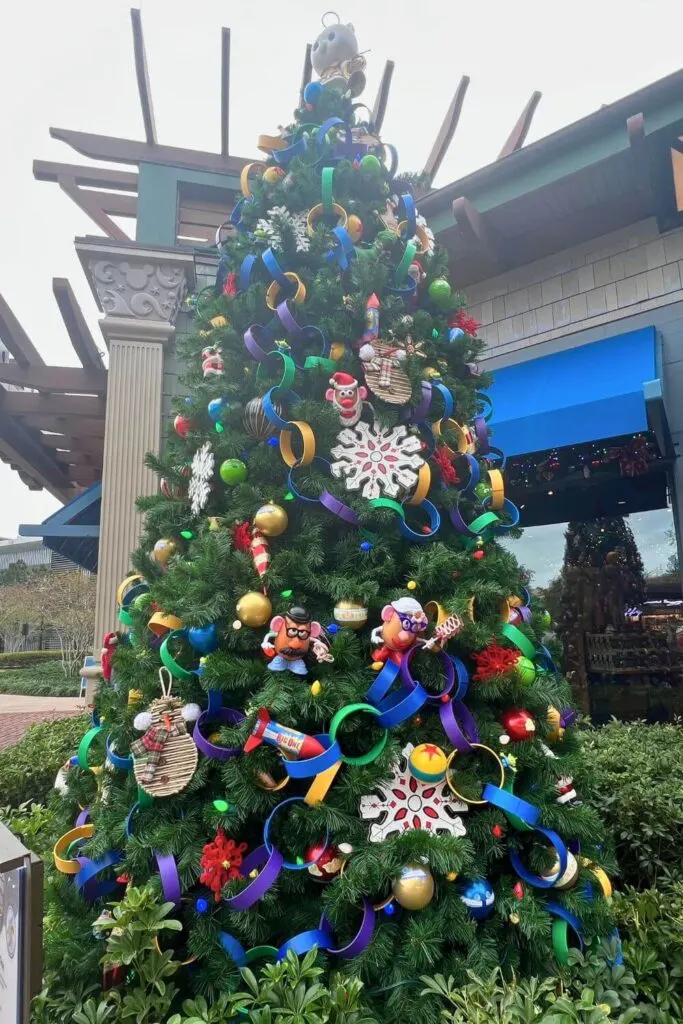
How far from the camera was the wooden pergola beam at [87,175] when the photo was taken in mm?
7543

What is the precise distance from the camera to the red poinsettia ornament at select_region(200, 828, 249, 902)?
1642 mm

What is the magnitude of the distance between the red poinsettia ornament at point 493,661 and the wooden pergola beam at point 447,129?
7.33 meters

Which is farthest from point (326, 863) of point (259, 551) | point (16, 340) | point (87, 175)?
point (87, 175)

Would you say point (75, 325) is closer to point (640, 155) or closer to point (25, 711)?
point (640, 155)

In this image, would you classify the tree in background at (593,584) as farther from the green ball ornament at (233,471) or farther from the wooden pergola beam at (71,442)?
the wooden pergola beam at (71,442)

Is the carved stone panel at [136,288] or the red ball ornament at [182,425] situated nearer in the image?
the red ball ornament at [182,425]

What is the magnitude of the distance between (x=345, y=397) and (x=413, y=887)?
161 cm

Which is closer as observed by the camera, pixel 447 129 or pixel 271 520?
pixel 271 520

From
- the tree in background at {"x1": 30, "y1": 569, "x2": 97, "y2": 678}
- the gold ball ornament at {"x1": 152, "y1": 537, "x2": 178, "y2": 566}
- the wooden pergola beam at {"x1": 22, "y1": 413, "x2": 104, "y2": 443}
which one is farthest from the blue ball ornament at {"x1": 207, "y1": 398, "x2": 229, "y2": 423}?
the tree in background at {"x1": 30, "y1": 569, "x2": 97, "y2": 678}

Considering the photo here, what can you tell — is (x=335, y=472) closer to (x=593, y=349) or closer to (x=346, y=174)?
(x=346, y=174)

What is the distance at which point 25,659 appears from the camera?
2844 cm

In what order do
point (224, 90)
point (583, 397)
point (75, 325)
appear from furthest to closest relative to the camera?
1. point (224, 90)
2. point (75, 325)
3. point (583, 397)

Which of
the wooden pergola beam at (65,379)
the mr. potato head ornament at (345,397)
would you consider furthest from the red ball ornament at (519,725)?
the wooden pergola beam at (65,379)

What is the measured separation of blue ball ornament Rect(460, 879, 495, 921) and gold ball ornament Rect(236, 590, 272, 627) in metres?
0.99
